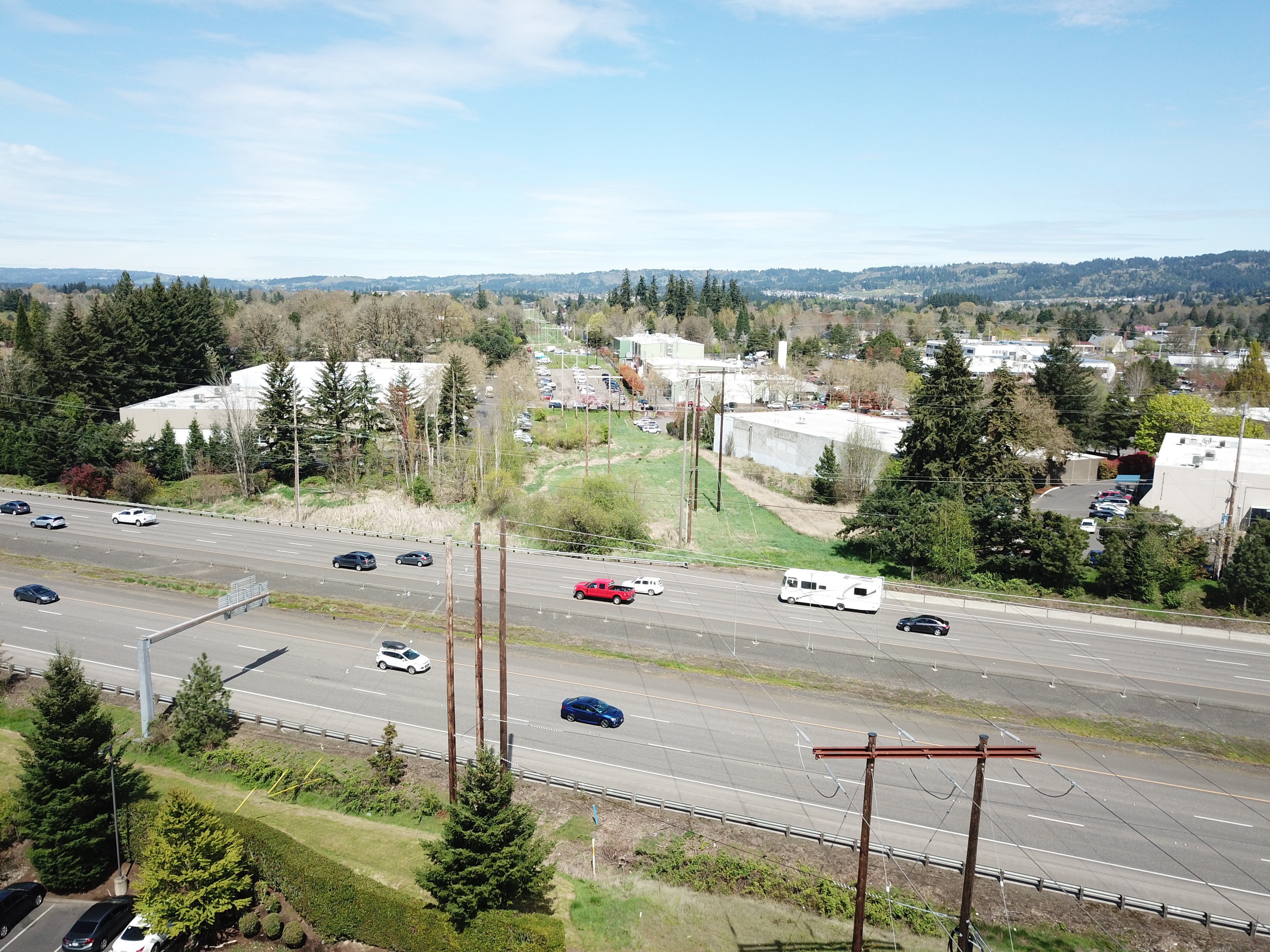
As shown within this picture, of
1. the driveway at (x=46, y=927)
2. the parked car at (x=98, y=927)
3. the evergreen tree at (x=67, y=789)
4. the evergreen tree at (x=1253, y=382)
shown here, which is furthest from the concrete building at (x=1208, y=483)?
the driveway at (x=46, y=927)

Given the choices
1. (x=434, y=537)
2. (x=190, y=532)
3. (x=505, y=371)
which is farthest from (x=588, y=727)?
(x=505, y=371)

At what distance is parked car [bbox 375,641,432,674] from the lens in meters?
31.4

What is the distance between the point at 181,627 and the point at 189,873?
12.4 meters

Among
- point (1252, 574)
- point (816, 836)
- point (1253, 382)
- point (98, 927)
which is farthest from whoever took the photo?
point (1253, 382)

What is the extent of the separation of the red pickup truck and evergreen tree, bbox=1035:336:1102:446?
2137 inches

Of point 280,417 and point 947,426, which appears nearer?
point 947,426

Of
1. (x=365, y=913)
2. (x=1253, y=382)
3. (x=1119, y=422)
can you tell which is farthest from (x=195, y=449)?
(x=1253, y=382)

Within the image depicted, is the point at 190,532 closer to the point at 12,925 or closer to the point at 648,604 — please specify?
the point at 648,604

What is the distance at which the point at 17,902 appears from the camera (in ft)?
62.4

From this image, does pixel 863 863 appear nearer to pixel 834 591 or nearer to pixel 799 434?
pixel 834 591

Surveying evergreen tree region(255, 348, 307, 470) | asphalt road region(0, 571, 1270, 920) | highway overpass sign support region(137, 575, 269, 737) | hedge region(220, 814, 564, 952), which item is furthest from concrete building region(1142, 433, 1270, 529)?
evergreen tree region(255, 348, 307, 470)

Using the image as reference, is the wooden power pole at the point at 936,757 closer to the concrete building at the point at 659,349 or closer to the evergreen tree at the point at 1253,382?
the evergreen tree at the point at 1253,382

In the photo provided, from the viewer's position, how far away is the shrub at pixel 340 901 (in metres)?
17.4

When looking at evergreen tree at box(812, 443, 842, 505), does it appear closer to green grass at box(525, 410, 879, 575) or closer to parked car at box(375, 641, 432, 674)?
green grass at box(525, 410, 879, 575)
